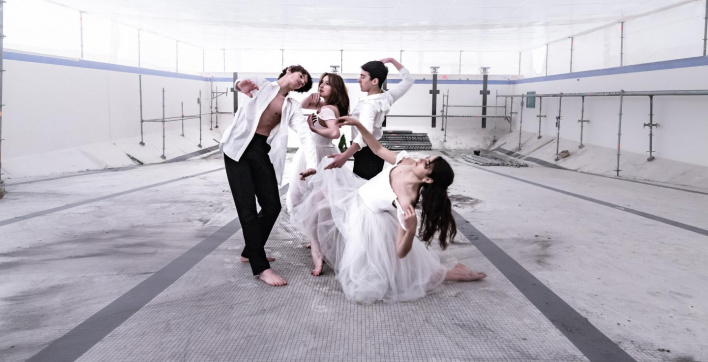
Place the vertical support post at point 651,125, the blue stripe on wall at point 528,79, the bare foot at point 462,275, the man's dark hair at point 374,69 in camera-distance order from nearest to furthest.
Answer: the bare foot at point 462,275, the man's dark hair at point 374,69, the blue stripe on wall at point 528,79, the vertical support post at point 651,125

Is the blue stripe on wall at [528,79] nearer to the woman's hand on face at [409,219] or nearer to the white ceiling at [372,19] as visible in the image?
the white ceiling at [372,19]

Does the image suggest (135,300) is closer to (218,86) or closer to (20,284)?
(20,284)

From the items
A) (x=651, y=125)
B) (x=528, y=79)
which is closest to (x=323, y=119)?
(x=651, y=125)

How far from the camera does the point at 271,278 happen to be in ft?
11.7

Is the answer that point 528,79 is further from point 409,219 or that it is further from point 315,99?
point 409,219

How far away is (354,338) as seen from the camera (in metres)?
2.72

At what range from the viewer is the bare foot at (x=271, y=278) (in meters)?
3.54

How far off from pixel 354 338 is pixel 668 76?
9.77 meters

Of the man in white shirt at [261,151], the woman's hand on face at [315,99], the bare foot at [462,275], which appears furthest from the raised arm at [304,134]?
the bare foot at [462,275]

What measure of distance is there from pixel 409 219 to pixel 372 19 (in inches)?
395

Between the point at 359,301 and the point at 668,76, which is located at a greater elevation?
the point at 668,76

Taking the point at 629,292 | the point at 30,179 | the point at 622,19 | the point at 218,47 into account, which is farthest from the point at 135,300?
the point at 218,47

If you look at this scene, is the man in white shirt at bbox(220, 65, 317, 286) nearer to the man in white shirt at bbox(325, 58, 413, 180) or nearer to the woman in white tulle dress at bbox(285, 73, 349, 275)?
the woman in white tulle dress at bbox(285, 73, 349, 275)

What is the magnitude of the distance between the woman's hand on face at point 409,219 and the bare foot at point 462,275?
0.80 m
